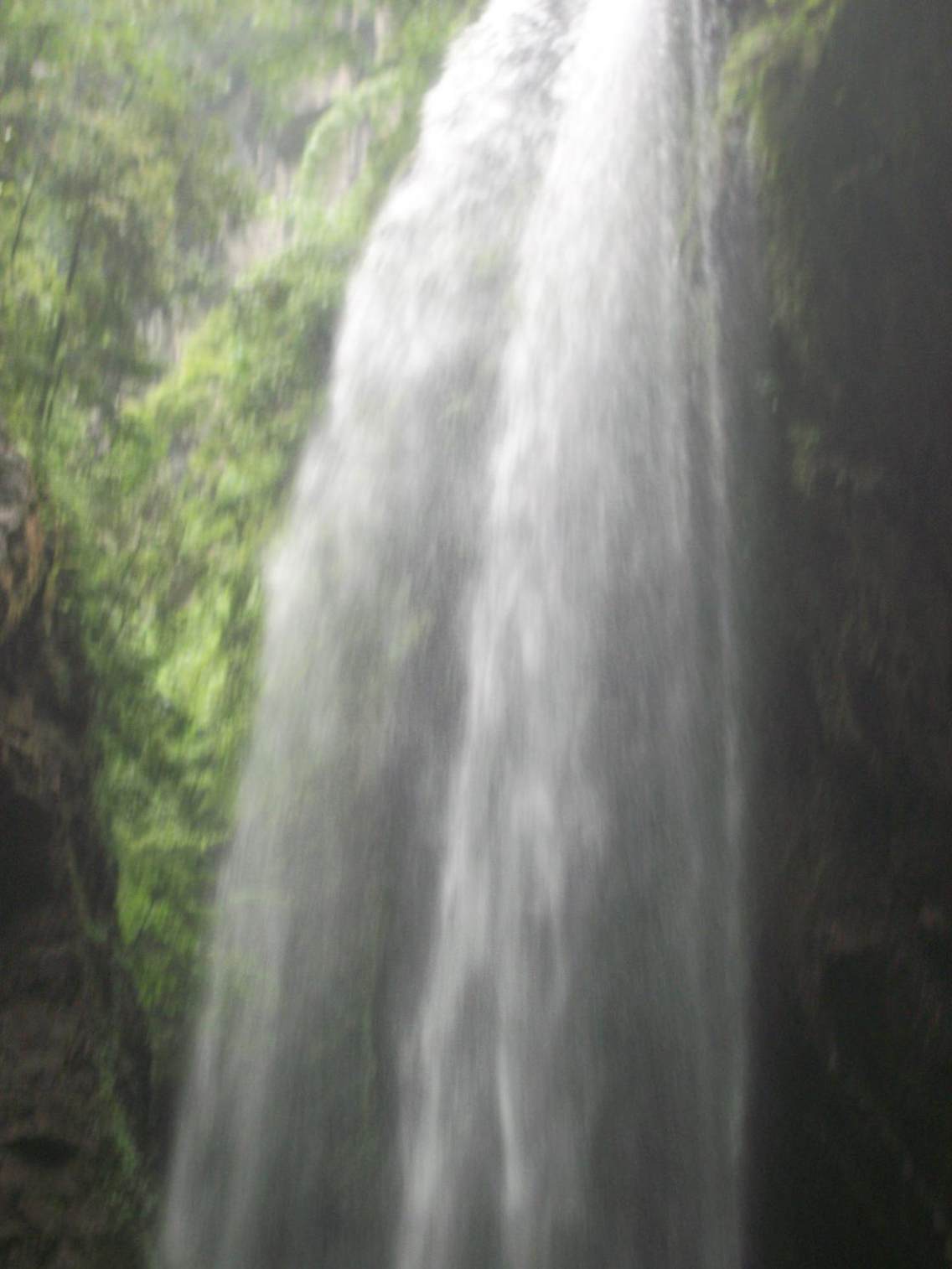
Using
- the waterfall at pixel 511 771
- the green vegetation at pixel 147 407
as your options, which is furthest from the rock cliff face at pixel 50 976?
the waterfall at pixel 511 771

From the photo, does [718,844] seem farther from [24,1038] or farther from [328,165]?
[328,165]

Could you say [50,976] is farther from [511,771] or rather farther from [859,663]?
[859,663]

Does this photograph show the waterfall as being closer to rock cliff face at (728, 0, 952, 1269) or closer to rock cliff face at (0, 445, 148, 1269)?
rock cliff face at (728, 0, 952, 1269)

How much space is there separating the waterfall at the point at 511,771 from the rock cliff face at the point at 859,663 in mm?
318

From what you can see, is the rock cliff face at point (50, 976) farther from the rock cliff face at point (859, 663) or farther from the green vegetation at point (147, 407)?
the rock cliff face at point (859, 663)

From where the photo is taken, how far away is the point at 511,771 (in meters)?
6.19

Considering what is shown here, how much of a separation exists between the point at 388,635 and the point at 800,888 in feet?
10.1

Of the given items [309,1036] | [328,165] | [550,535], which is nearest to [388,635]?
[550,535]

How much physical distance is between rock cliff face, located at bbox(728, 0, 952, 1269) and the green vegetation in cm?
327

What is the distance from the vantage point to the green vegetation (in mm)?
6109

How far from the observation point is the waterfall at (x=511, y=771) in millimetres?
5551

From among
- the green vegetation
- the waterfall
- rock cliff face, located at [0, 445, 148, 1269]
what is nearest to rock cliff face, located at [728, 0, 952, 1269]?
the waterfall

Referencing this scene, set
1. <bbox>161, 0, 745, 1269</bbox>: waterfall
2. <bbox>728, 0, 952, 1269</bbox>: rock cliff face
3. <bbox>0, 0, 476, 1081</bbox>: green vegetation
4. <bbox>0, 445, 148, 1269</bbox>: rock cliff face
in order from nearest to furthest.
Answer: <bbox>0, 445, 148, 1269</bbox>: rock cliff face
<bbox>728, 0, 952, 1269</bbox>: rock cliff face
<bbox>161, 0, 745, 1269</bbox>: waterfall
<bbox>0, 0, 476, 1081</bbox>: green vegetation

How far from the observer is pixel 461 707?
267 inches
